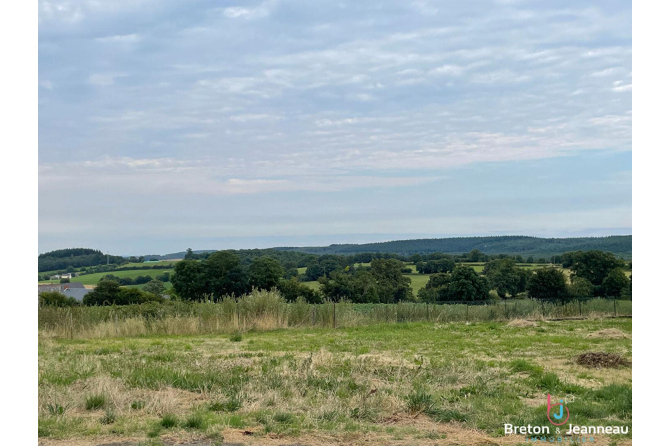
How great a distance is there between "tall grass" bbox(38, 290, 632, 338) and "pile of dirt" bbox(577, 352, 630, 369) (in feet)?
38.7

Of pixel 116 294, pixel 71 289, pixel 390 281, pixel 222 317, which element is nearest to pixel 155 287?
pixel 116 294

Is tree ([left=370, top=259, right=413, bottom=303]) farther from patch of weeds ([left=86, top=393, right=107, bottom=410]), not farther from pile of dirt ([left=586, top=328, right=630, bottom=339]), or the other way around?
patch of weeds ([left=86, top=393, right=107, bottom=410])

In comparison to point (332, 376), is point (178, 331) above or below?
below

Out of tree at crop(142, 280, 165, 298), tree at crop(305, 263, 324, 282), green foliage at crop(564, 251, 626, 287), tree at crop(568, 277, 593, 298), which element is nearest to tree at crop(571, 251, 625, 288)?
green foliage at crop(564, 251, 626, 287)

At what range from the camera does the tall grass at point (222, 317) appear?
1869cm

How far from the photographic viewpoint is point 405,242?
6178cm

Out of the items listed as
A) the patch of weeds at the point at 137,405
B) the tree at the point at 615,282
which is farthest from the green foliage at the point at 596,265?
the patch of weeds at the point at 137,405

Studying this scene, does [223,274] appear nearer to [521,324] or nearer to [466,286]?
[466,286]

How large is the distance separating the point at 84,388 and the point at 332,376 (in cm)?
369

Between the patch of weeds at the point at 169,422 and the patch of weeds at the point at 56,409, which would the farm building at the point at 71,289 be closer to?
the patch of weeds at the point at 56,409

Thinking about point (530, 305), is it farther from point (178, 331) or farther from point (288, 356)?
point (288, 356)

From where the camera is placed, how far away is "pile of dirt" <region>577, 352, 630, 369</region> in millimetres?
10320

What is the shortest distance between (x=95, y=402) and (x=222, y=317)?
13.2 m
